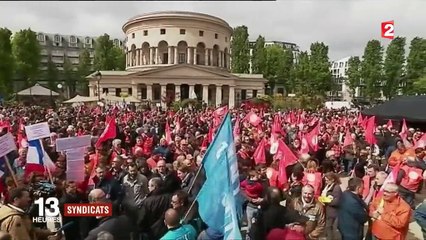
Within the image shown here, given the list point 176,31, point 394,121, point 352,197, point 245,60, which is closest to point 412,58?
point 245,60

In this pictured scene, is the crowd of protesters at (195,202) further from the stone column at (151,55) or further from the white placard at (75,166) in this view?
the stone column at (151,55)

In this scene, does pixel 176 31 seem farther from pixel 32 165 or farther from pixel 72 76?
pixel 32 165

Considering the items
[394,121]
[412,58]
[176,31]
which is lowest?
[394,121]

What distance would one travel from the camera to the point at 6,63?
→ 181ft

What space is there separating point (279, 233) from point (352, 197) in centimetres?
164

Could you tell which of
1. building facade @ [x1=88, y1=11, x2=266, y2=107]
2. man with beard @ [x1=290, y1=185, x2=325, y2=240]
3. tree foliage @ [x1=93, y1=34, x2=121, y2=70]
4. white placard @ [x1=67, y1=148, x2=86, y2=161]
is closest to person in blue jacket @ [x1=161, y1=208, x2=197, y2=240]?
man with beard @ [x1=290, y1=185, x2=325, y2=240]

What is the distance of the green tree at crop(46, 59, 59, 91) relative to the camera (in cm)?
7275

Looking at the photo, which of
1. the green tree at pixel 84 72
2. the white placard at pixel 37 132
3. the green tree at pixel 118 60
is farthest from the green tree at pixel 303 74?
the white placard at pixel 37 132

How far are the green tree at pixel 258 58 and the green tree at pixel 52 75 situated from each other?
33757mm

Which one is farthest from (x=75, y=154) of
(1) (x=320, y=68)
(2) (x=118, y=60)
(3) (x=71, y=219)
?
(2) (x=118, y=60)

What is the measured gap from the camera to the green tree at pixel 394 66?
6431 centimetres

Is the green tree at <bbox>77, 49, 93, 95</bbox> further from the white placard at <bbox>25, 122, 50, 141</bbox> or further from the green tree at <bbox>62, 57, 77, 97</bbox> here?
the white placard at <bbox>25, 122, 50, 141</bbox>

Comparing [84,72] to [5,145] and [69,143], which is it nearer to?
[69,143]

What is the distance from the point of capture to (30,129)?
7512 millimetres
